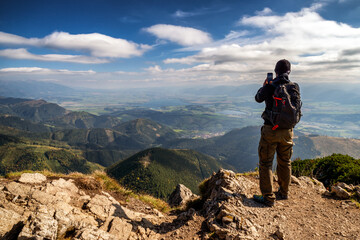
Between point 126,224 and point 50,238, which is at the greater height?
point 50,238

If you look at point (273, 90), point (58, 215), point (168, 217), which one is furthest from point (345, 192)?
point (58, 215)

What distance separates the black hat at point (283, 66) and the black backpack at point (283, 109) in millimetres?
543

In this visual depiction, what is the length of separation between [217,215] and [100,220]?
375cm

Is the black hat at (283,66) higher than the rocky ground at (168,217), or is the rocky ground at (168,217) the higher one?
the black hat at (283,66)

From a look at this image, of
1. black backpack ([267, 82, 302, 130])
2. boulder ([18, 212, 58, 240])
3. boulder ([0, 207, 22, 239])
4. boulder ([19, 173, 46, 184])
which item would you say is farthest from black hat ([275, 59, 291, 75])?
boulder ([19, 173, 46, 184])

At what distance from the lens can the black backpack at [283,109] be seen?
592 cm

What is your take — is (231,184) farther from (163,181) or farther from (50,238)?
(163,181)

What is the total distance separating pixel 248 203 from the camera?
6.36 meters

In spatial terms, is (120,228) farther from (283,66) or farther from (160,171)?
(160,171)

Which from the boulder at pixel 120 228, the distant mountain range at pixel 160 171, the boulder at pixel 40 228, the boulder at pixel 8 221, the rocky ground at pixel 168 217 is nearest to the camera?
the boulder at pixel 40 228

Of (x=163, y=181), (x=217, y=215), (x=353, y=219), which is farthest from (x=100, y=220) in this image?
(x=163, y=181)

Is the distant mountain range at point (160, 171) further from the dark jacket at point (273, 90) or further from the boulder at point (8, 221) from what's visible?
the dark jacket at point (273, 90)

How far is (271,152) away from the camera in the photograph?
252 inches

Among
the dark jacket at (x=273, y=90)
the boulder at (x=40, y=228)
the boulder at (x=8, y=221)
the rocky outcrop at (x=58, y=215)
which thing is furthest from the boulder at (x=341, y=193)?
the boulder at (x=8, y=221)
